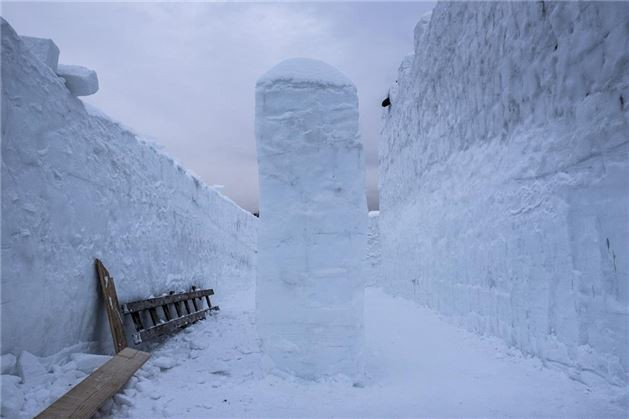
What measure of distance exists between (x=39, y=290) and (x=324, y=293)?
7.28ft

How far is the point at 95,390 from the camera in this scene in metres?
2.75

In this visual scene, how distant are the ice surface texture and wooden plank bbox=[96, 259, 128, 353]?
1333mm

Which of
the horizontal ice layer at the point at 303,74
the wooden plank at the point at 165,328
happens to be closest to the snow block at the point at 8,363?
the wooden plank at the point at 165,328

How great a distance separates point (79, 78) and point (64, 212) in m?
1.22

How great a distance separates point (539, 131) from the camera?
382 centimetres

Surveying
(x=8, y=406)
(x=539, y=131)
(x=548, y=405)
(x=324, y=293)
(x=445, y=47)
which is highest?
(x=445, y=47)

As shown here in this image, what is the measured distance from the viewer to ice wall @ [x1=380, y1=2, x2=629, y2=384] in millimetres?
2928

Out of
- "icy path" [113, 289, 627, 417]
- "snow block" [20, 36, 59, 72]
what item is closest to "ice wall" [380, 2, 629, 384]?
"icy path" [113, 289, 627, 417]

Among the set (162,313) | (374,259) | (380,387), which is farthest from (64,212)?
(374,259)

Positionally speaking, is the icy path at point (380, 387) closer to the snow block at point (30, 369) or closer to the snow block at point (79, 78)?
the snow block at point (30, 369)

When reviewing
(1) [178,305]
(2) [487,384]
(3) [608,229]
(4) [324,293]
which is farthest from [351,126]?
(1) [178,305]

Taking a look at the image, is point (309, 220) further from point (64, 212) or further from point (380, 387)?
point (64, 212)

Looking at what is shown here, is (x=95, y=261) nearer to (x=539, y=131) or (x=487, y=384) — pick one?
(x=487, y=384)

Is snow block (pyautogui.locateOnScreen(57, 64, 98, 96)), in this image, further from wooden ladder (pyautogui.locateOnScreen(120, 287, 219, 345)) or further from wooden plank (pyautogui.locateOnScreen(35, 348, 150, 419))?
wooden plank (pyautogui.locateOnScreen(35, 348, 150, 419))
